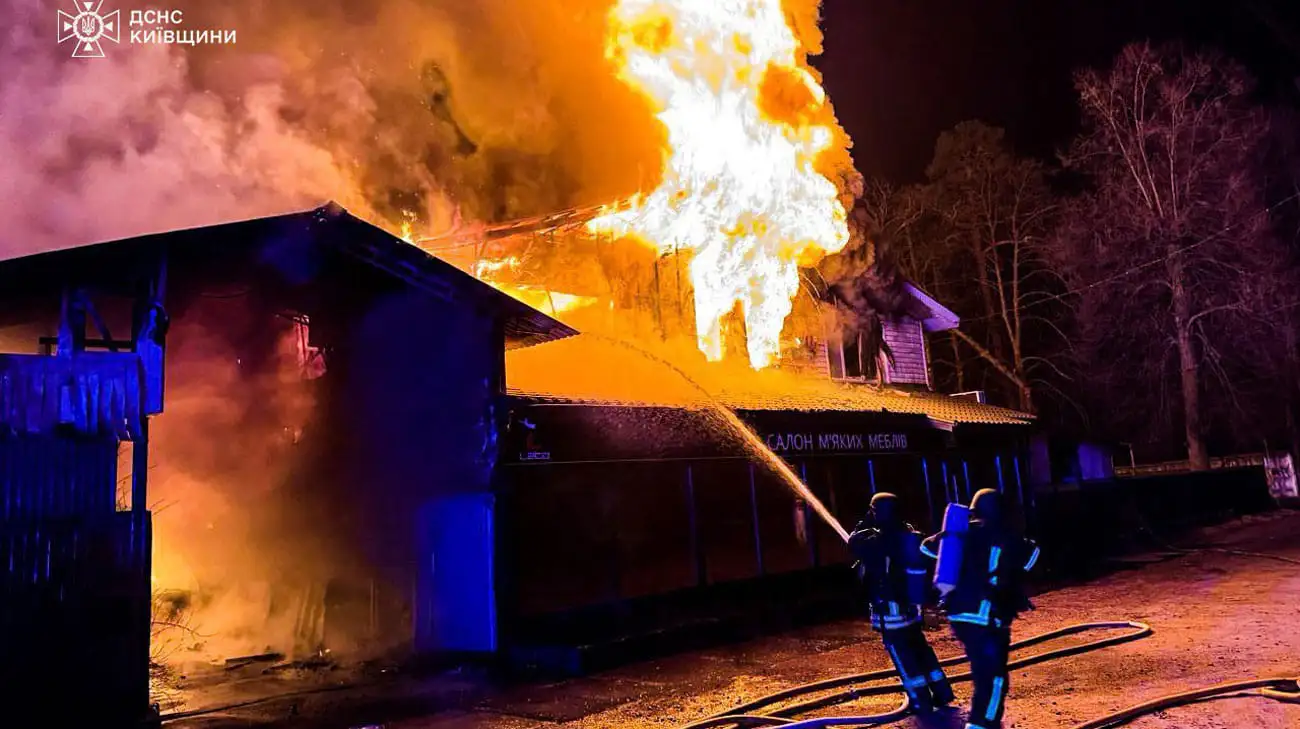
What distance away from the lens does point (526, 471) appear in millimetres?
11898

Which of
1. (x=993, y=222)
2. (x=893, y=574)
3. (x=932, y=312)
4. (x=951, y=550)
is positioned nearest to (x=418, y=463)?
(x=893, y=574)

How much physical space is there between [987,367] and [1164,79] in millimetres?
14668

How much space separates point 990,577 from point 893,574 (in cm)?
→ 107

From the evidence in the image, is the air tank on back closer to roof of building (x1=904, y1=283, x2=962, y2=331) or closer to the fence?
the fence

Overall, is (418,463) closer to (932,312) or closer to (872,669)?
(872,669)

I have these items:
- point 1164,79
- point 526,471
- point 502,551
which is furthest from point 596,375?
point 1164,79

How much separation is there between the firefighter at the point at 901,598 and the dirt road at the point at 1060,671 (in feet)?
1.01

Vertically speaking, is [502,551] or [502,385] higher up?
[502,385]

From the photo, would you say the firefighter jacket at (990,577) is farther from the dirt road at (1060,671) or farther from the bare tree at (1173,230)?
the bare tree at (1173,230)

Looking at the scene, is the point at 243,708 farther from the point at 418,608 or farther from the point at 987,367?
the point at 987,367

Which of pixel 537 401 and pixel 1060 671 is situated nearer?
pixel 1060 671

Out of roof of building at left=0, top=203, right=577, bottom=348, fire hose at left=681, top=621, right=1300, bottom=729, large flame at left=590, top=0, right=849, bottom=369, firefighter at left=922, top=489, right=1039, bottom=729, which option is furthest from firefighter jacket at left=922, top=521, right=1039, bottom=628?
large flame at left=590, top=0, right=849, bottom=369

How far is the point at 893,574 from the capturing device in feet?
24.2

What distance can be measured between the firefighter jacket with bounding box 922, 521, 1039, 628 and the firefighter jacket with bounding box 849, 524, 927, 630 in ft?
2.21
